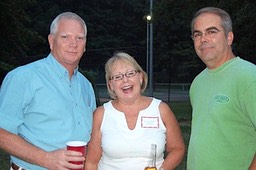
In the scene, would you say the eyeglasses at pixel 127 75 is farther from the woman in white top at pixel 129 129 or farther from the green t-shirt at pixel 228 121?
the green t-shirt at pixel 228 121

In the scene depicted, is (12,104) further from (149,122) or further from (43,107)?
(149,122)

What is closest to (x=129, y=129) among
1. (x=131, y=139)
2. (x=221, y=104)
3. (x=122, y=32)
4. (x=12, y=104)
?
(x=131, y=139)

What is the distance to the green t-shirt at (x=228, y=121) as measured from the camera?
323 cm

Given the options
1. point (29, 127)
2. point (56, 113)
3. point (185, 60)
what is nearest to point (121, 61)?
point (56, 113)

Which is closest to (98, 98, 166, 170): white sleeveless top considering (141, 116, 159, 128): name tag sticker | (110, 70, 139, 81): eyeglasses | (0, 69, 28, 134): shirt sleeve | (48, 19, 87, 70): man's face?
(141, 116, 159, 128): name tag sticker

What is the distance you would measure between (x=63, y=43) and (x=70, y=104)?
534 millimetres

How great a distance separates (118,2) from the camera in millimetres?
59719

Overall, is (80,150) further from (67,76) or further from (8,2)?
(8,2)

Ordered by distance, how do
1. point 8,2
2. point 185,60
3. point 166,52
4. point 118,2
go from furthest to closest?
point 118,2, point 166,52, point 185,60, point 8,2

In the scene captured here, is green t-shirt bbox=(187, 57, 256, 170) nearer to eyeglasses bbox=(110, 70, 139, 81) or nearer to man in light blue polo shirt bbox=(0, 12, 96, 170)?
eyeglasses bbox=(110, 70, 139, 81)

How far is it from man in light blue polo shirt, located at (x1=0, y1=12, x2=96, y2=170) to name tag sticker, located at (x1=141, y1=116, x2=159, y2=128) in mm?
465

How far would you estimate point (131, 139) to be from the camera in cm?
368

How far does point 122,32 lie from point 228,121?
5380 cm

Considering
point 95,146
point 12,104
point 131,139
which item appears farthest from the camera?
point 95,146
